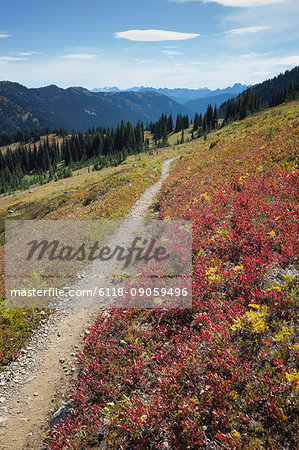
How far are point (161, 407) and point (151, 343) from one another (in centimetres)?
217

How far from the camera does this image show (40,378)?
8.23 m

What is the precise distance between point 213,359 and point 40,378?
6012 millimetres

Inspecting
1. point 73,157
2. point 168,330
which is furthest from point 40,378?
point 73,157

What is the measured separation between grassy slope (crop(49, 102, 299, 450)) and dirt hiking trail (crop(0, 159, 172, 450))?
30.5 inches

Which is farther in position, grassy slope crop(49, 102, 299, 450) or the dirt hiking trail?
the dirt hiking trail

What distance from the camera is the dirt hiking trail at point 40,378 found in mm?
6738

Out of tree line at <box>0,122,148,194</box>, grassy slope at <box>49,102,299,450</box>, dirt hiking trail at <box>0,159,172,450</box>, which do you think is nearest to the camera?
grassy slope at <box>49,102,299,450</box>

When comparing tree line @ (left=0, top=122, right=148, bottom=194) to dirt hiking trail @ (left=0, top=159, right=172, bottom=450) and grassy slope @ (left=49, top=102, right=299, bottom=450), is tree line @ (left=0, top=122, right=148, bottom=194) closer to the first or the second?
dirt hiking trail @ (left=0, top=159, right=172, bottom=450)

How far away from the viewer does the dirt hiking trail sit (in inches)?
Answer: 265

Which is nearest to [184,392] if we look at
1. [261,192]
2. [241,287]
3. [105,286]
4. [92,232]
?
[241,287]

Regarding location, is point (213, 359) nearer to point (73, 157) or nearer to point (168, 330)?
point (168, 330)

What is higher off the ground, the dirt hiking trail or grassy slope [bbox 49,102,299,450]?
grassy slope [bbox 49,102,299,450]

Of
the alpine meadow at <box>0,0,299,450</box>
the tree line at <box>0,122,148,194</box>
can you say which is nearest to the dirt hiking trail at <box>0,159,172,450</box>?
the alpine meadow at <box>0,0,299,450</box>

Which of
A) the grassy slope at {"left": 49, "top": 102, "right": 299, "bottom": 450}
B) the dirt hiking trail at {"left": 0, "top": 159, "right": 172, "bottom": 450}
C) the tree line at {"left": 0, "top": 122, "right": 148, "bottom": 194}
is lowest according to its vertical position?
the dirt hiking trail at {"left": 0, "top": 159, "right": 172, "bottom": 450}
